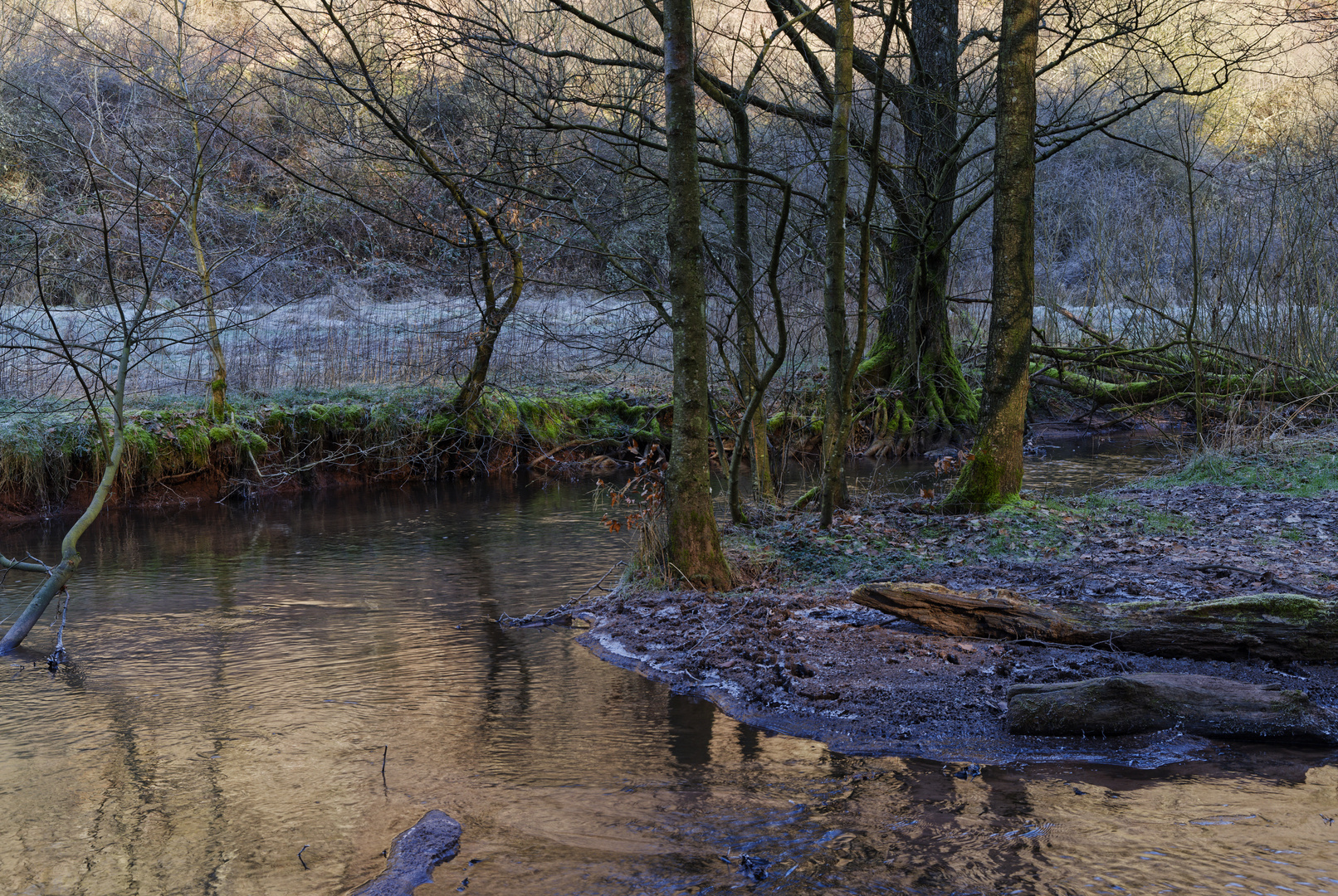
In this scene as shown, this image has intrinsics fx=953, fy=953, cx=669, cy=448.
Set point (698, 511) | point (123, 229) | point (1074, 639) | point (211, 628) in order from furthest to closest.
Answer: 1. point (123, 229)
2. point (211, 628)
3. point (698, 511)
4. point (1074, 639)

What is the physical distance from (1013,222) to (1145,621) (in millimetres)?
3986

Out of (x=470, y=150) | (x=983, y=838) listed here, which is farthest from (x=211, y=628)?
(x=470, y=150)

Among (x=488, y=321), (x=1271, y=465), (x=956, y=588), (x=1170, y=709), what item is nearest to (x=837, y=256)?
(x=956, y=588)

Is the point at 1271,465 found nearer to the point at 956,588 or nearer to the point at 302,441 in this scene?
the point at 956,588

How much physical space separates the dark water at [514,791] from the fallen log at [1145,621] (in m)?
0.80

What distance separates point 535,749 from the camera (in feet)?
15.2

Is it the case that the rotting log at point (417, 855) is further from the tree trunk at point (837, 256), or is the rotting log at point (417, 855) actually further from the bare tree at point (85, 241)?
the bare tree at point (85, 241)

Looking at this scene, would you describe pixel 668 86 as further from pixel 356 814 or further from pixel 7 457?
pixel 7 457

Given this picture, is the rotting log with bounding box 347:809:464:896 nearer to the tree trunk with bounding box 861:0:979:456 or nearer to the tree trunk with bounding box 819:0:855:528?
the tree trunk with bounding box 819:0:855:528

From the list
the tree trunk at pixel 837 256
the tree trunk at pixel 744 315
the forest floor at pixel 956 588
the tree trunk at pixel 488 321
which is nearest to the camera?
the forest floor at pixel 956 588

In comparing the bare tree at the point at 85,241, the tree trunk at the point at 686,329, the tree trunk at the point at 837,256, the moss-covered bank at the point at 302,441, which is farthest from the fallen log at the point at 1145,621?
the bare tree at the point at 85,241

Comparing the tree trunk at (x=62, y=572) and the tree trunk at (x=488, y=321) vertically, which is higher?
the tree trunk at (x=488, y=321)

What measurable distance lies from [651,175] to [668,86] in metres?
1.45

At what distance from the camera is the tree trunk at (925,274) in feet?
39.3
